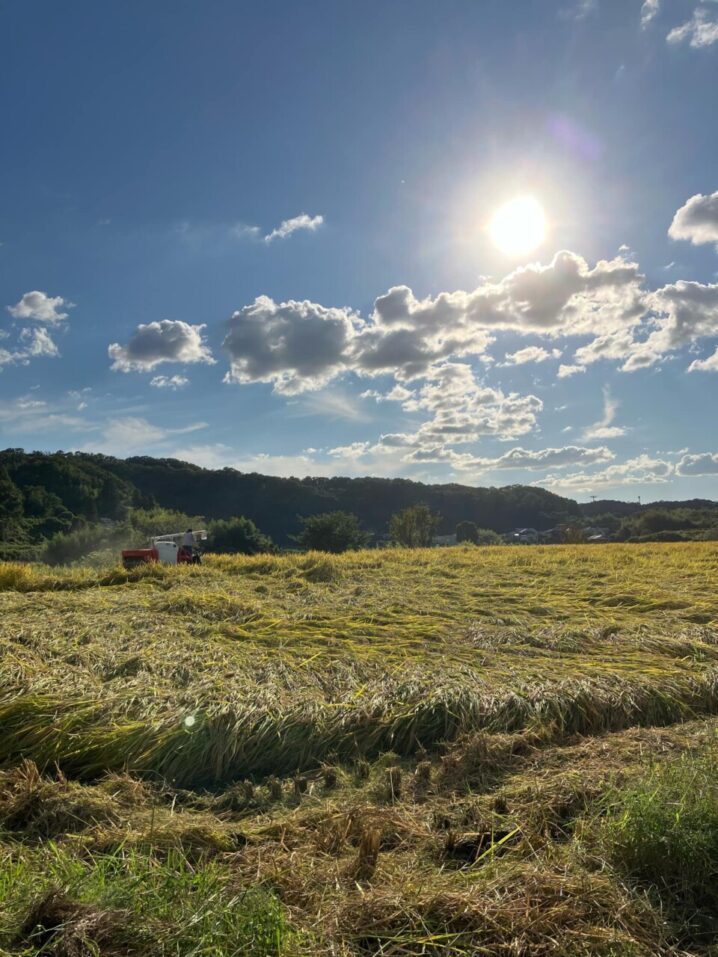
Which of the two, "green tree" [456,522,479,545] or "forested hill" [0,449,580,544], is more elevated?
"forested hill" [0,449,580,544]

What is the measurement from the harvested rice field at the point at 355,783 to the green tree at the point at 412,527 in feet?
142

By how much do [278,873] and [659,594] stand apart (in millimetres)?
7839

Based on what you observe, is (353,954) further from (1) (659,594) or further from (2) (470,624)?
(1) (659,594)

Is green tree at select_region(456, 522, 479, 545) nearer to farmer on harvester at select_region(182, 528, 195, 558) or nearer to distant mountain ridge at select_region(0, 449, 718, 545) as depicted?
distant mountain ridge at select_region(0, 449, 718, 545)

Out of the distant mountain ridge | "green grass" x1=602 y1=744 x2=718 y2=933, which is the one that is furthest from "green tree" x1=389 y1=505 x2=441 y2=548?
"green grass" x1=602 y1=744 x2=718 y2=933

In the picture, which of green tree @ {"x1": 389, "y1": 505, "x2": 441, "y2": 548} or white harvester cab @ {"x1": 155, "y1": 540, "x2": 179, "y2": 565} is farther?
green tree @ {"x1": 389, "y1": 505, "x2": 441, "y2": 548}

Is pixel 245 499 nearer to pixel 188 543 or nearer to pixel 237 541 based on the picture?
pixel 237 541

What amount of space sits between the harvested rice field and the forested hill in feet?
194

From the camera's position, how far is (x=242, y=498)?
3300 inches

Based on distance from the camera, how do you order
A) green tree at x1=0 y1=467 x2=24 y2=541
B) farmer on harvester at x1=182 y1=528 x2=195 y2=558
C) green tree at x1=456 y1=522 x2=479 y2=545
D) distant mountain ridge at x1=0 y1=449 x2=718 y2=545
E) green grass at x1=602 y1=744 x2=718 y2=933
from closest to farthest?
green grass at x1=602 y1=744 x2=718 y2=933 < farmer on harvester at x1=182 y1=528 x2=195 y2=558 < green tree at x1=456 y1=522 x2=479 y2=545 < green tree at x1=0 y1=467 x2=24 y2=541 < distant mountain ridge at x1=0 y1=449 x2=718 y2=545

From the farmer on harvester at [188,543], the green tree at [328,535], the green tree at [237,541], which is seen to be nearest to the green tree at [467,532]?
the green tree at [328,535]


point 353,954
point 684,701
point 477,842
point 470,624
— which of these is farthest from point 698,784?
point 470,624

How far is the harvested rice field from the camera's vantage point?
2.10 meters

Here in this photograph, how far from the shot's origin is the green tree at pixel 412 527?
50.2m
